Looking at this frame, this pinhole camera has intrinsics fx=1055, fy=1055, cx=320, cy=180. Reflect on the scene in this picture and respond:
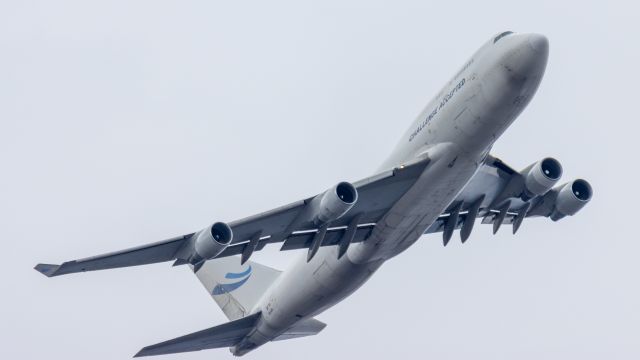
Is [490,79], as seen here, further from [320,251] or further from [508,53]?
[320,251]

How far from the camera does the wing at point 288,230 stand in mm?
34906

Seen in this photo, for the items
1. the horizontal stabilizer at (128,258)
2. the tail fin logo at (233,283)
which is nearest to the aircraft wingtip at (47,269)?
the horizontal stabilizer at (128,258)

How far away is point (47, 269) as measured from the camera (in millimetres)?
33375

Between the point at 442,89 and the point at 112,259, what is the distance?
40.6 feet

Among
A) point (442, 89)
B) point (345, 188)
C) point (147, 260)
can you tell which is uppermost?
point (442, 89)

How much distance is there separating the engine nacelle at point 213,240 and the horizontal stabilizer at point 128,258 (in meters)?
1.07

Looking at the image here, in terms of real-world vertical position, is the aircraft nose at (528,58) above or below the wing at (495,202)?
above

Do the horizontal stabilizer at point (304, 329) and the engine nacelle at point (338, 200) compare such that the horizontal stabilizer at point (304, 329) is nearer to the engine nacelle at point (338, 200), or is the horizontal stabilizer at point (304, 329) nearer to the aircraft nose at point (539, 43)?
the engine nacelle at point (338, 200)

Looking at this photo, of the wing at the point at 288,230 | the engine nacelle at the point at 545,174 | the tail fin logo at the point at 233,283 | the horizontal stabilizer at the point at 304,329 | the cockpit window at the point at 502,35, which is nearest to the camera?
the cockpit window at the point at 502,35

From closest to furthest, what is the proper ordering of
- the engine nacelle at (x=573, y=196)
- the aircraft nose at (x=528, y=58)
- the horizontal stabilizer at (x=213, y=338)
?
the aircraft nose at (x=528, y=58)
the horizontal stabilizer at (x=213, y=338)
the engine nacelle at (x=573, y=196)

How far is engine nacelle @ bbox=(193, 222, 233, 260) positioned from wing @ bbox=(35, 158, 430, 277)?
0.88m

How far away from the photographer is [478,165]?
3503 centimetres

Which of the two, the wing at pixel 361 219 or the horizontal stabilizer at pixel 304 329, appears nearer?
the wing at pixel 361 219

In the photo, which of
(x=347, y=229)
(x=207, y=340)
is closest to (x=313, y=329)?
(x=207, y=340)
